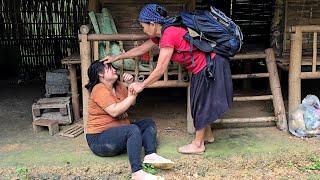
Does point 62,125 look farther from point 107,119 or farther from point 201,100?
point 201,100

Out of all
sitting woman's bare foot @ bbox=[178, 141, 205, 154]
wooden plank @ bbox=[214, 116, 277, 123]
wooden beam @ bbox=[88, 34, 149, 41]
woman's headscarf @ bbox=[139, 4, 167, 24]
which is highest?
woman's headscarf @ bbox=[139, 4, 167, 24]

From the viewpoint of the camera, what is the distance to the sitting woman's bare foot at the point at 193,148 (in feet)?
14.0

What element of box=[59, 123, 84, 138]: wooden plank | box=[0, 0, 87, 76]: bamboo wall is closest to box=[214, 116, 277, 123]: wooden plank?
box=[59, 123, 84, 138]: wooden plank

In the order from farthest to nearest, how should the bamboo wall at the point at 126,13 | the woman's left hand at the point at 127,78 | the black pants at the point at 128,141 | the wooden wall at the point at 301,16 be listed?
the wooden wall at the point at 301,16 → the bamboo wall at the point at 126,13 → the woman's left hand at the point at 127,78 → the black pants at the point at 128,141

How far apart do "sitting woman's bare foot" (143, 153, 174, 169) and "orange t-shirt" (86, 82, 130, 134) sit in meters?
0.47

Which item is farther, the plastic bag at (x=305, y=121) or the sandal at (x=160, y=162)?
the plastic bag at (x=305, y=121)

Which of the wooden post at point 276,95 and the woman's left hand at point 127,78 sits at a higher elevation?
the woman's left hand at point 127,78

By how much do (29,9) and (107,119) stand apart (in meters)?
5.25

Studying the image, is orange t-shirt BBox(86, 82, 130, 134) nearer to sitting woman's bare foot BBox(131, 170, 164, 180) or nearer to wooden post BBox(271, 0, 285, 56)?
sitting woman's bare foot BBox(131, 170, 164, 180)

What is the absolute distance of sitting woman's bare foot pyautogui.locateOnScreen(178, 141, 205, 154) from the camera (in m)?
4.28

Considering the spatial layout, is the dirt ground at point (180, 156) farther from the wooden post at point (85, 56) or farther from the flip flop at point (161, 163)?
the wooden post at point (85, 56)

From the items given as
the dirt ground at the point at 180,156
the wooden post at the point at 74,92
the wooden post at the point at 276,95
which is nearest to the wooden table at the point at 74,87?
the wooden post at the point at 74,92

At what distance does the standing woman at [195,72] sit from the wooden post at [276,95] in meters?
0.96

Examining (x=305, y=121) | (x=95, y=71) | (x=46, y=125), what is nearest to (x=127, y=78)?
(x=95, y=71)
